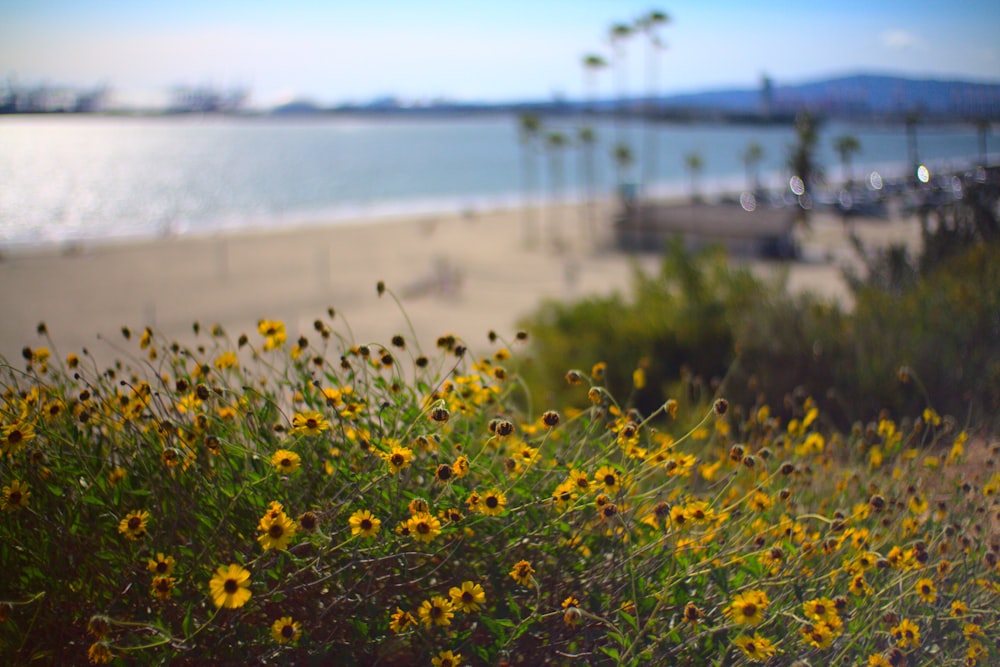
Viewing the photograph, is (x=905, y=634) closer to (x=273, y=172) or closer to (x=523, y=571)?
(x=523, y=571)

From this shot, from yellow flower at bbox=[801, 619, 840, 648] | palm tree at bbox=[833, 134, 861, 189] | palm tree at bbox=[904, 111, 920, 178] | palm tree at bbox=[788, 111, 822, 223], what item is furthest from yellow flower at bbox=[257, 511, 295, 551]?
palm tree at bbox=[788, 111, 822, 223]

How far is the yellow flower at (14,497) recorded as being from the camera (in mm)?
1868

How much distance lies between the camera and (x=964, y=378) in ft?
15.6

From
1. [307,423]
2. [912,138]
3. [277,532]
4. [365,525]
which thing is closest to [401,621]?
[365,525]

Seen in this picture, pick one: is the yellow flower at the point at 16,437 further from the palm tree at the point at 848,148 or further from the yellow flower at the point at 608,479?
the palm tree at the point at 848,148

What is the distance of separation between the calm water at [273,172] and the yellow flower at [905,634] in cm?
681

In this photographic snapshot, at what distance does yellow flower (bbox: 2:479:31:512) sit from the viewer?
6.13ft

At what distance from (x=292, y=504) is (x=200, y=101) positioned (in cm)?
835

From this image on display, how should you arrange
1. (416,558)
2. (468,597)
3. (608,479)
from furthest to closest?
1. (416,558)
2. (608,479)
3. (468,597)

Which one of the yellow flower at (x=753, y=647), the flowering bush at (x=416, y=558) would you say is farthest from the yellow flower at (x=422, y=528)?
the yellow flower at (x=753, y=647)

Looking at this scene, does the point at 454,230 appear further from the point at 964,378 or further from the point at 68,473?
the point at 68,473

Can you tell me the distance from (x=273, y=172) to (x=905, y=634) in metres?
80.0

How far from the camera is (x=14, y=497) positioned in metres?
1.88

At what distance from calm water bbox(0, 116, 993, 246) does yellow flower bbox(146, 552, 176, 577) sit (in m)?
5.80
